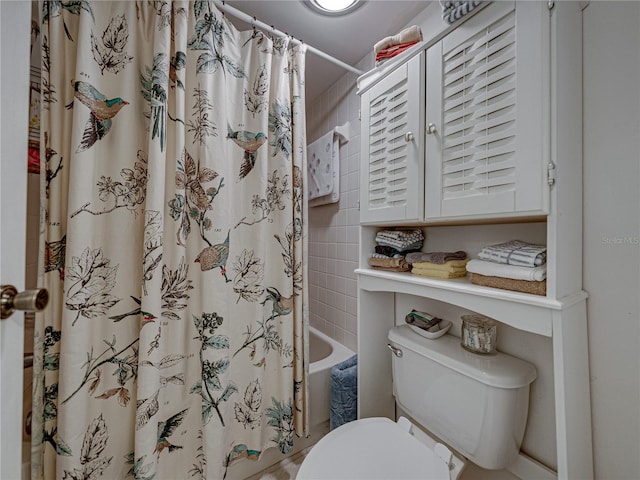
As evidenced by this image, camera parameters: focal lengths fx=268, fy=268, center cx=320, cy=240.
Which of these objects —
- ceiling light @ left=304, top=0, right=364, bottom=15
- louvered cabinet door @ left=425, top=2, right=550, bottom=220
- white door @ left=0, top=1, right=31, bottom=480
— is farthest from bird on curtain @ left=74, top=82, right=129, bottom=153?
louvered cabinet door @ left=425, top=2, right=550, bottom=220

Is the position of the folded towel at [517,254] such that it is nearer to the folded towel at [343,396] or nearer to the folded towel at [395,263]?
the folded towel at [395,263]

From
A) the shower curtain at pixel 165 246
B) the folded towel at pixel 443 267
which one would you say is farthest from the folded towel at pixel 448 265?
the shower curtain at pixel 165 246

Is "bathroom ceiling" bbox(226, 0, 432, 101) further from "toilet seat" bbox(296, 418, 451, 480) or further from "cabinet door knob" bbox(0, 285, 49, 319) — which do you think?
"toilet seat" bbox(296, 418, 451, 480)

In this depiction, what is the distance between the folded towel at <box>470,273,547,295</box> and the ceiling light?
129 centimetres

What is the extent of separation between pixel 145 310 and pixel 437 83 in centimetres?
128

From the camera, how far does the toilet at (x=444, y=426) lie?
0.81 m

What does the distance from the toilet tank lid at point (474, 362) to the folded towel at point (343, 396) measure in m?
0.42

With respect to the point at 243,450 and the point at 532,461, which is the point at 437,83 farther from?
the point at 243,450

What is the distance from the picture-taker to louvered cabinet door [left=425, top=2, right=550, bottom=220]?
2.23 ft

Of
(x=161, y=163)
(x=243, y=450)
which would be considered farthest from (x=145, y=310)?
(x=243, y=450)

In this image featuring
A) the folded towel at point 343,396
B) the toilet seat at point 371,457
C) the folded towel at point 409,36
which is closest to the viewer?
the toilet seat at point 371,457

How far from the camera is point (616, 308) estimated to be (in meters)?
0.73

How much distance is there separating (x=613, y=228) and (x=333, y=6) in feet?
4.50

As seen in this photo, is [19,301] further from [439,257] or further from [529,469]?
[529,469]
